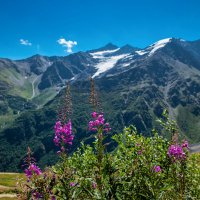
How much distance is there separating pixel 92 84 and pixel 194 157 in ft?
26.0

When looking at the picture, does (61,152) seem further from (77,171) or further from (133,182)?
(77,171)

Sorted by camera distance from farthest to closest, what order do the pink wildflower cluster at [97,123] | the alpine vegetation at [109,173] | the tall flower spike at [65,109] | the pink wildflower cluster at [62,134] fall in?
the pink wildflower cluster at [97,123], the pink wildflower cluster at [62,134], the alpine vegetation at [109,173], the tall flower spike at [65,109]

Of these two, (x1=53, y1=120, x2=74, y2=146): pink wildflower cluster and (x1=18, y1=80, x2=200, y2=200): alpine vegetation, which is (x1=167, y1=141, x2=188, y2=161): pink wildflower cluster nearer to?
(x1=18, y1=80, x2=200, y2=200): alpine vegetation

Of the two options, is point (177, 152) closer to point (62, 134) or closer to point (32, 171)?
point (62, 134)

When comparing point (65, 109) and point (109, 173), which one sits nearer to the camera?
point (65, 109)

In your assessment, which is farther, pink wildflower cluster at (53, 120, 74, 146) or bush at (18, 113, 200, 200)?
pink wildflower cluster at (53, 120, 74, 146)

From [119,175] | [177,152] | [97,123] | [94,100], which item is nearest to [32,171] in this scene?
[97,123]

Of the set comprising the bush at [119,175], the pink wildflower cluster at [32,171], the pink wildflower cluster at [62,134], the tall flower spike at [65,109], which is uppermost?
the tall flower spike at [65,109]

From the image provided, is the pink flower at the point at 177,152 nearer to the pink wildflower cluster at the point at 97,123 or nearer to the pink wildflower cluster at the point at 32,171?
the pink wildflower cluster at the point at 97,123

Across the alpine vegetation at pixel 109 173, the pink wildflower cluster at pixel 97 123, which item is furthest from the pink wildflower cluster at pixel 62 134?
the pink wildflower cluster at pixel 97 123

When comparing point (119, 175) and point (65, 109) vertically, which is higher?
point (65, 109)

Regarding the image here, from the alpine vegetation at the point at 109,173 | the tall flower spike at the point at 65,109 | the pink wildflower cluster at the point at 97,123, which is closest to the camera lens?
the tall flower spike at the point at 65,109

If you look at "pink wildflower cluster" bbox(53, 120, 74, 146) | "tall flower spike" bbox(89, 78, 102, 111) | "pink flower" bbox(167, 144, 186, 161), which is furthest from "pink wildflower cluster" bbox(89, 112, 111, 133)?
"pink flower" bbox(167, 144, 186, 161)

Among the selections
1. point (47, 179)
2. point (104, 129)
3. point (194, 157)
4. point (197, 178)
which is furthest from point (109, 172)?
point (194, 157)
